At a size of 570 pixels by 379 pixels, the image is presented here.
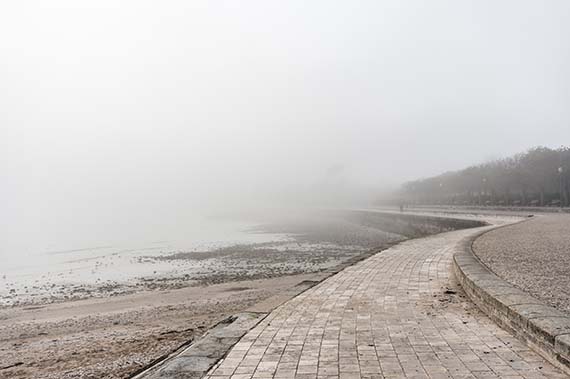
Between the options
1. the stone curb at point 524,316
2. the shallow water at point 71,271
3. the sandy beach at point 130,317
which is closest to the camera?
the stone curb at point 524,316

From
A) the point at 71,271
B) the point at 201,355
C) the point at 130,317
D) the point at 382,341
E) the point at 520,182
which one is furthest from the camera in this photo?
the point at 520,182

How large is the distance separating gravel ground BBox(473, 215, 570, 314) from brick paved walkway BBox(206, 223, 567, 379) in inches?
42.2

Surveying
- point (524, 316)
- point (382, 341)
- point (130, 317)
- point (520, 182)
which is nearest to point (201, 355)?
point (382, 341)

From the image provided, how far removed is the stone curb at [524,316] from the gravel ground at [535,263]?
1.61ft

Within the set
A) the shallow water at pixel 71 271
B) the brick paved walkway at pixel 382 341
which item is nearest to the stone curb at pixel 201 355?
the brick paved walkway at pixel 382 341

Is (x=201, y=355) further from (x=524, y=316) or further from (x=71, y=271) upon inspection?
(x=71, y=271)

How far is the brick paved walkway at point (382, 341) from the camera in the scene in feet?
14.7

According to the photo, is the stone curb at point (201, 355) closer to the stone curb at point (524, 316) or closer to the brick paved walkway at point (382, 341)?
the brick paved walkway at point (382, 341)

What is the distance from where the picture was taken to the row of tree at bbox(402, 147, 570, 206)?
1997 inches

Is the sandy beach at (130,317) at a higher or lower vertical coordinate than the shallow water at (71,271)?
higher

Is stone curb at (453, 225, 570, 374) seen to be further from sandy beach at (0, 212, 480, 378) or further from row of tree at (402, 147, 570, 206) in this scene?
row of tree at (402, 147, 570, 206)

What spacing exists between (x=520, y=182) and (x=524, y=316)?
186ft

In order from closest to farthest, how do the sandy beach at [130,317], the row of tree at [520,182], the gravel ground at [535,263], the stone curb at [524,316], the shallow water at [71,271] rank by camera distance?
the stone curb at [524,316]
the gravel ground at [535,263]
the sandy beach at [130,317]
the shallow water at [71,271]
the row of tree at [520,182]

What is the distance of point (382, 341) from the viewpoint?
18.0 feet
